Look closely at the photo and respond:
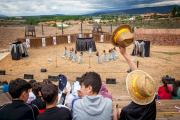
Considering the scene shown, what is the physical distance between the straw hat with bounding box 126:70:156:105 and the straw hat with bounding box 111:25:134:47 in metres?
0.72

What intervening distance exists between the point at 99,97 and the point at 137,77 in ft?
2.01

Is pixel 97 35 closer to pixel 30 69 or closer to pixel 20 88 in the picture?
pixel 30 69

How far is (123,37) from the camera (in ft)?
8.85

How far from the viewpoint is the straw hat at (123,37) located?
106 inches

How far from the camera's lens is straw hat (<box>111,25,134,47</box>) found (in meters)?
2.68

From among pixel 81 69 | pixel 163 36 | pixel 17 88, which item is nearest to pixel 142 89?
pixel 17 88

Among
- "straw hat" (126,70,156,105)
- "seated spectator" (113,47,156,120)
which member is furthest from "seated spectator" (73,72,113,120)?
"straw hat" (126,70,156,105)

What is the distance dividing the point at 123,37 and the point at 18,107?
7.06ft

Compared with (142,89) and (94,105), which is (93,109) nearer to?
(94,105)

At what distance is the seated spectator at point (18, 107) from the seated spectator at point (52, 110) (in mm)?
354

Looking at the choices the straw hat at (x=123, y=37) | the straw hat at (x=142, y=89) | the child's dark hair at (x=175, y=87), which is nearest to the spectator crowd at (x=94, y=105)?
the straw hat at (x=142, y=89)

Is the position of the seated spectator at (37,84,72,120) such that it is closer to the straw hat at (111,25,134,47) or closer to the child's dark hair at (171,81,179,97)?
the straw hat at (111,25,134,47)

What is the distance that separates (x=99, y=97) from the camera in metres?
2.17

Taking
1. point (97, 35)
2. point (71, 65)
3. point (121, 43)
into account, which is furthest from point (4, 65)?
point (97, 35)
